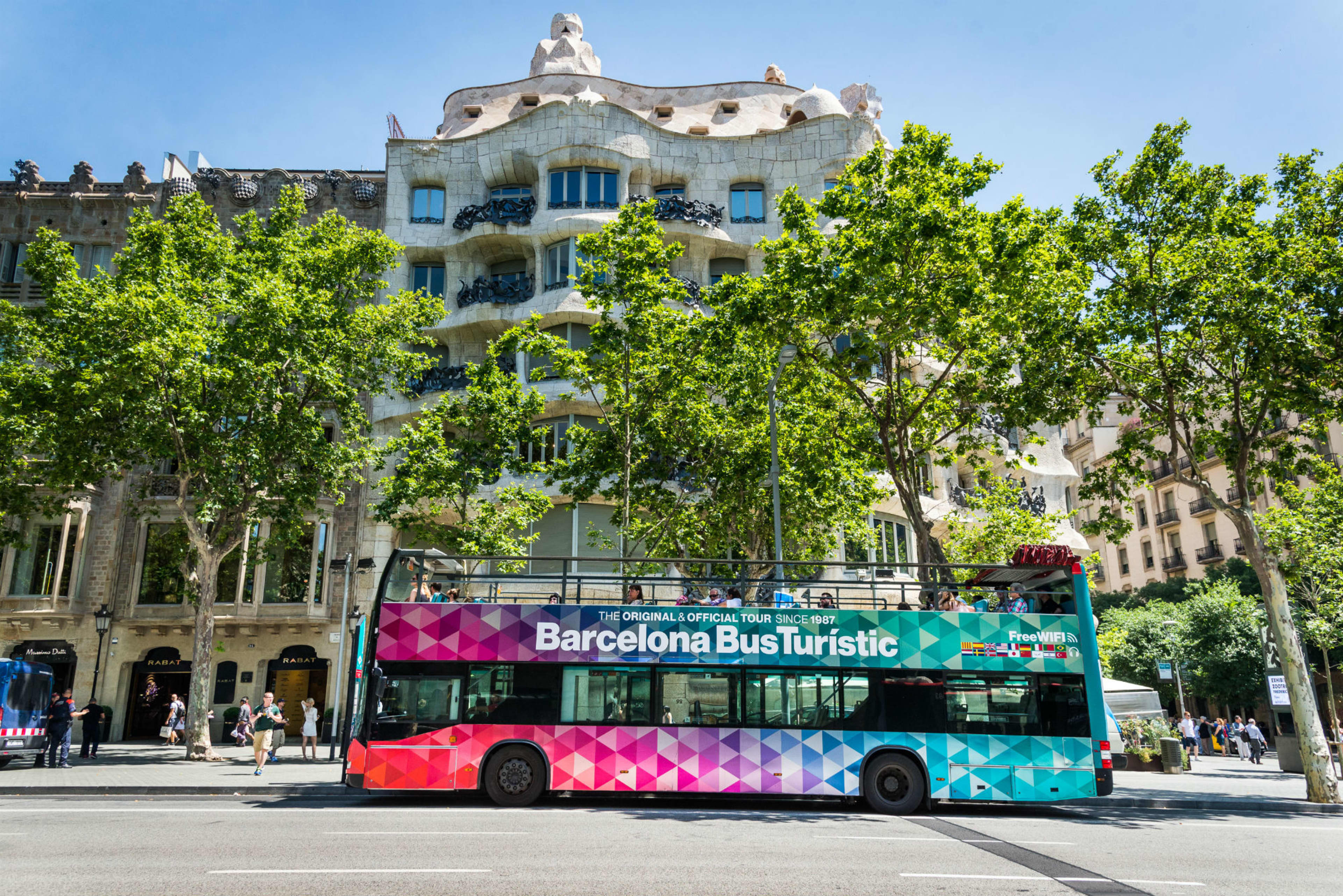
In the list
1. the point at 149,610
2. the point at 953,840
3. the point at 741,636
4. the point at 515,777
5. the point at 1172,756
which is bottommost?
the point at 953,840

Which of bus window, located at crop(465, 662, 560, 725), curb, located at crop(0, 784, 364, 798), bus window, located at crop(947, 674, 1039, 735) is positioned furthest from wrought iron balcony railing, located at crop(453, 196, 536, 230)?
bus window, located at crop(947, 674, 1039, 735)

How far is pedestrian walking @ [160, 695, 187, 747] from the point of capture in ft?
93.2

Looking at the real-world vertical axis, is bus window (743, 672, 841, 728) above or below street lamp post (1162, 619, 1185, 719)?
below

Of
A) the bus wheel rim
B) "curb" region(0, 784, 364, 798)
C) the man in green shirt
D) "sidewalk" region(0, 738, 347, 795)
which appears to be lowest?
"curb" region(0, 784, 364, 798)

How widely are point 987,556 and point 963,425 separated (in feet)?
37.2

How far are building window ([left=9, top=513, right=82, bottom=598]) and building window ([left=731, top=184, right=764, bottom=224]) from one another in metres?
24.8

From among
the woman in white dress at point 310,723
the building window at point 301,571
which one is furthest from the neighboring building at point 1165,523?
the woman in white dress at point 310,723

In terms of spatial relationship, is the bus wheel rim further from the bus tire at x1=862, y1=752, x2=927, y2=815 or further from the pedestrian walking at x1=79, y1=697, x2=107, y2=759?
the pedestrian walking at x1=79, y1=697, x2=107, y2=759

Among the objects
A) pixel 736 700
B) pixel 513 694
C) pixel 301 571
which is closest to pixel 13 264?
pixel 301 571

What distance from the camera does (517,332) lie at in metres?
23.4

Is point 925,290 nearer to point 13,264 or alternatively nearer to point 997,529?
point 997,529

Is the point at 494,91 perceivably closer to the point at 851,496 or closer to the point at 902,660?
the point at 851,496

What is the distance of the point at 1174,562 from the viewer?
58312 mm

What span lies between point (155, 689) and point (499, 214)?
19457 millimetres
